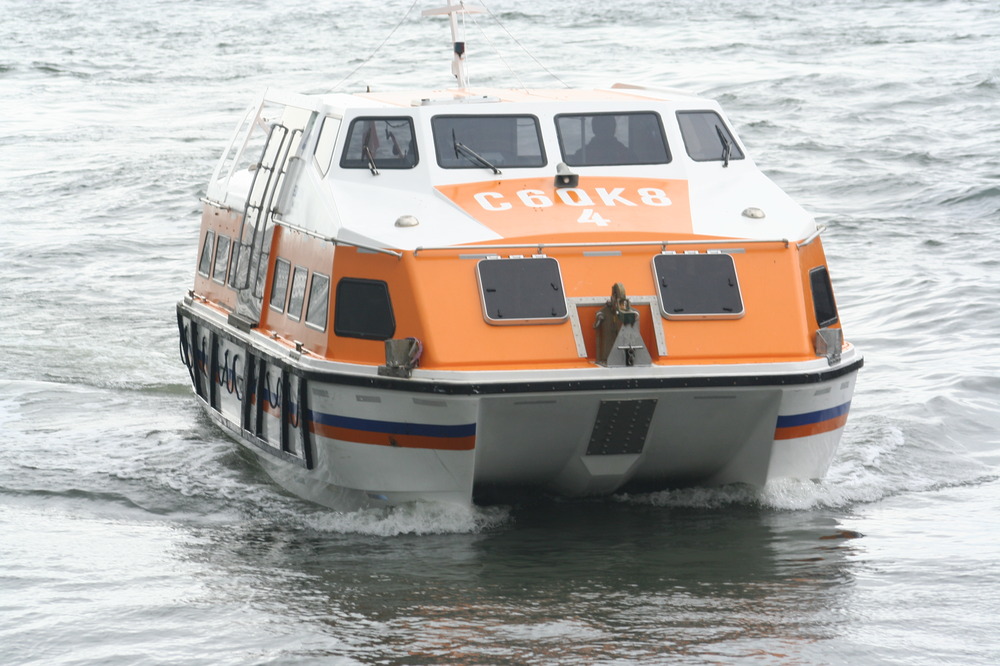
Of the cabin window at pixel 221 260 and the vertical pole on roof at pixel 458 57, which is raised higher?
the vertical pole on roof at pixel 458 57

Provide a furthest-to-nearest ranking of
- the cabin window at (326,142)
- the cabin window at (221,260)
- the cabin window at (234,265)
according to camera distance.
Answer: the cabin window at (221,260), the cabin window at (234,265), the cabin window at (326,142)

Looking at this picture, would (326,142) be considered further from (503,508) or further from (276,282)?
(503,508)

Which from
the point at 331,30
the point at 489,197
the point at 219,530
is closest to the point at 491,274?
the point at 489,197

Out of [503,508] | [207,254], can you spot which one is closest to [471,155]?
[503,508]

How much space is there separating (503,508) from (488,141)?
2509mm

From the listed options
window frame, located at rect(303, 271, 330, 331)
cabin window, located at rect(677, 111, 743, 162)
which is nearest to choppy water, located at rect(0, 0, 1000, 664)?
window frame, located at rect(303, 271, 330, 331)

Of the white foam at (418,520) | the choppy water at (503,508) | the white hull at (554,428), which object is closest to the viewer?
the choppy water at (503,508)

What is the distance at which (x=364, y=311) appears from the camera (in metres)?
9.20

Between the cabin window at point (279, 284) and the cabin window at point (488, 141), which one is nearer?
the cabin window at point (488, 141)

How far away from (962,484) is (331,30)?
3523cm

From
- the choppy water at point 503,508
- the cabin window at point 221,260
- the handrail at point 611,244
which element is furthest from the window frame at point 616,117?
the cabin window at point 221,260

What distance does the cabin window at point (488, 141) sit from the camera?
10141mm

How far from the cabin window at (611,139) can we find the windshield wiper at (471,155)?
1.77 feet

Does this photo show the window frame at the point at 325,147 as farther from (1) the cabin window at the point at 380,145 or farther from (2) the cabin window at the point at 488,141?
(2) the cabin window at the point at 488,141
